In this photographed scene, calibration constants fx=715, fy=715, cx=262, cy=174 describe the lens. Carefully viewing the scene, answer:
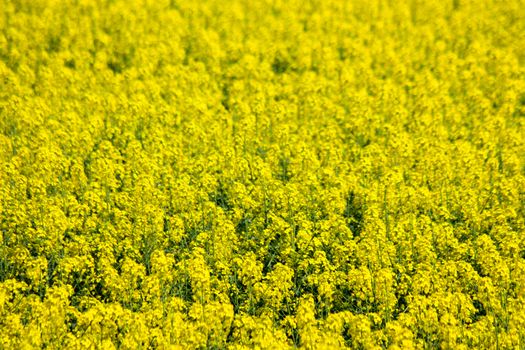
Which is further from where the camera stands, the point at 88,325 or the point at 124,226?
the point at 124,226

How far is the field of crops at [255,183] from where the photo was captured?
8.12 meters

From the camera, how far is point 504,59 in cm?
1391

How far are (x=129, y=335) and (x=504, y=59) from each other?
31.4ft

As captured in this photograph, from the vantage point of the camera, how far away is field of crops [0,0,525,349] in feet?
26.7

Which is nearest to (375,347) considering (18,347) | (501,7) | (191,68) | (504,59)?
(18,347)

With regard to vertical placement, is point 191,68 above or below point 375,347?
above

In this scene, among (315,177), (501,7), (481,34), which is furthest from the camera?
(501,7)

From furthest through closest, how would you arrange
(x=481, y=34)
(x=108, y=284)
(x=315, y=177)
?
1. (x=481, y=34)
2. (x=315, y=177)
3. (x=108, y=284)

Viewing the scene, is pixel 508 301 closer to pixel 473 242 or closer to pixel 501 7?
pixel 473 242

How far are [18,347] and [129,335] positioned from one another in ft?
3.81

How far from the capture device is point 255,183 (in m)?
10.3

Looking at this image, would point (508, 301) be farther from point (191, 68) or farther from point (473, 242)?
point (191, 68)

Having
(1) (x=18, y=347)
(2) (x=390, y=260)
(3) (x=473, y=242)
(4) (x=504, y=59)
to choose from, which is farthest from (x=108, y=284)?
(4) (x=504, y=59)

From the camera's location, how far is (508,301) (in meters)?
8.50
